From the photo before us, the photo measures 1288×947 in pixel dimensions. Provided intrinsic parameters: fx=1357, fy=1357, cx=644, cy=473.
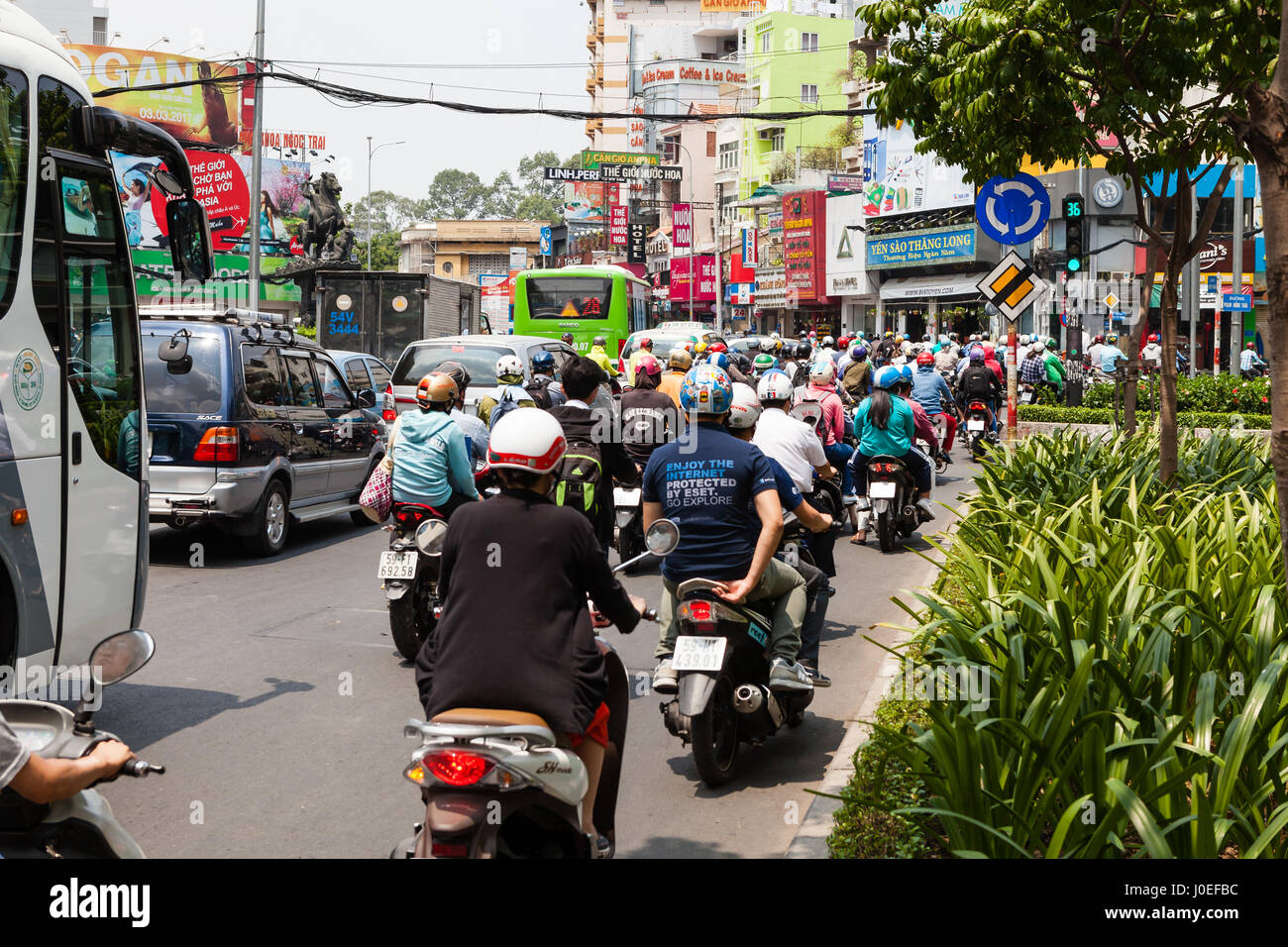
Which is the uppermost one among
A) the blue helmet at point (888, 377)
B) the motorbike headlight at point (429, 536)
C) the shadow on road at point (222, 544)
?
the blue helmet at point (888, 377)

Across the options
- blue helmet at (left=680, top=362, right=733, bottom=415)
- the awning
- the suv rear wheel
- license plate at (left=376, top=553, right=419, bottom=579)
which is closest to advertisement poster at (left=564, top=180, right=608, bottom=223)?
the awning

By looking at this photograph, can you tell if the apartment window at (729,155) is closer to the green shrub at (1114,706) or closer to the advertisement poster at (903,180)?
the advertisement poster at (903,180)

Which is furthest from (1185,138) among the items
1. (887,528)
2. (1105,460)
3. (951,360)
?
(951,360)

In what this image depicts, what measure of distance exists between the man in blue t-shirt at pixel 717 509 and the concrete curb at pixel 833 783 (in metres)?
0.41

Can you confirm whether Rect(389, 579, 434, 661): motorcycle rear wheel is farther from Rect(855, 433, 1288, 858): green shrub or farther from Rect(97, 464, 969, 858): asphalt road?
Rect(855, 433, 1288, 858): green shrub

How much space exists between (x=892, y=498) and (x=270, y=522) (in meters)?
5.60

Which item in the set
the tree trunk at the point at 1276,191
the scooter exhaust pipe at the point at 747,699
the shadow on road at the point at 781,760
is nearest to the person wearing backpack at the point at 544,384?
the shadow on road at the point at 781,760

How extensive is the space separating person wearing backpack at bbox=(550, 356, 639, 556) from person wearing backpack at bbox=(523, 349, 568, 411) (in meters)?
1.33

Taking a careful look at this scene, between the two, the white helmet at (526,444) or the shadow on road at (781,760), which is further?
the shadow on road at (781,760)

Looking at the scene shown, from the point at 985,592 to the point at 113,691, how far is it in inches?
189

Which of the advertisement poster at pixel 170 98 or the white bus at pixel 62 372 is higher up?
the advertisement poster at pixel 170 98

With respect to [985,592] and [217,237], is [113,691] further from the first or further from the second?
[217,237]

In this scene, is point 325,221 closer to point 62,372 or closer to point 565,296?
point 565,296

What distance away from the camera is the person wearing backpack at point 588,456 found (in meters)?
8.41
